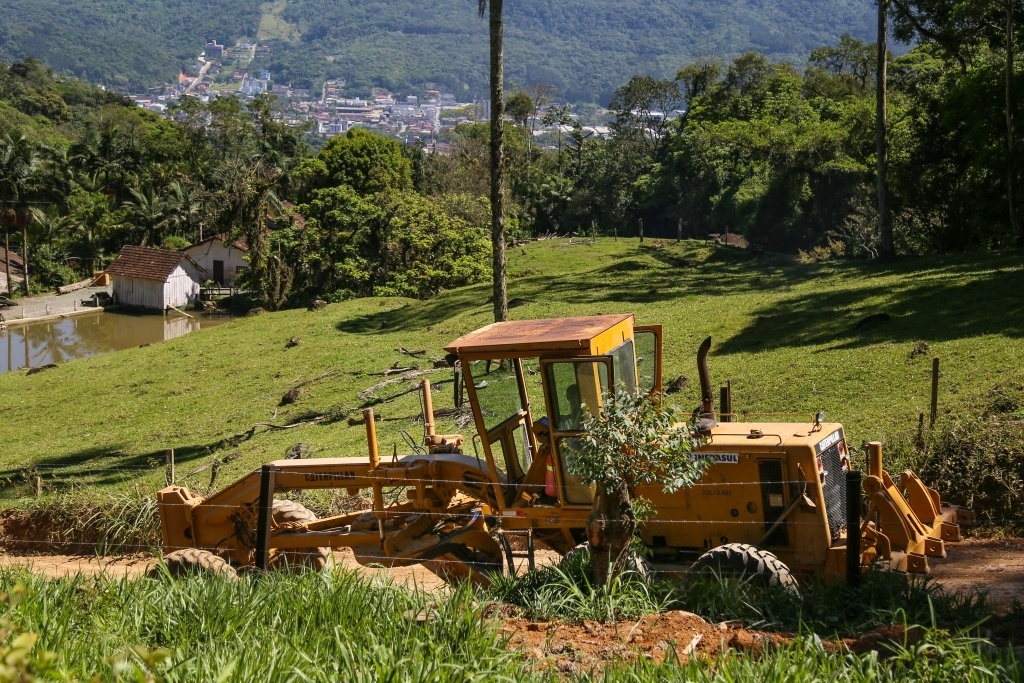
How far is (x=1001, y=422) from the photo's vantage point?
1312 cm

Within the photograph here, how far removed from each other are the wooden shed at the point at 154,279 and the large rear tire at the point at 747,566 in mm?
47285

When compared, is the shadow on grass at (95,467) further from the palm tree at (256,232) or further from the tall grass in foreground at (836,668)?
the palm tree at (256,232)

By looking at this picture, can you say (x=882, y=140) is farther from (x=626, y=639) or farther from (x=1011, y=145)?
(x=626, y=639)

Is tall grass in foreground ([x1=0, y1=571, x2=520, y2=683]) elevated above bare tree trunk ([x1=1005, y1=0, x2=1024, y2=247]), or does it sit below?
below

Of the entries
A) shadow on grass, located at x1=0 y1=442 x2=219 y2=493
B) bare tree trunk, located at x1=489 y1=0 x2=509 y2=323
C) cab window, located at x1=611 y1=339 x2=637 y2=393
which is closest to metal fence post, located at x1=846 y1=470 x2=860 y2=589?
cab window, located at x1=611 y1=339 x2=637 y2=393

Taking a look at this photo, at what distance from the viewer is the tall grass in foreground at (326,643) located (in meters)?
5.97

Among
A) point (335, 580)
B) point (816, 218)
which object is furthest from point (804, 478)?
point (816, 218)

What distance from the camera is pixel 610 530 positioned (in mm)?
8281

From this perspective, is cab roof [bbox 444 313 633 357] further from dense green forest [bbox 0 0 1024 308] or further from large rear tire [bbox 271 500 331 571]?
dense green forest [bbox 0 0 1024 308]

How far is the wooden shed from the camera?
52.5 m

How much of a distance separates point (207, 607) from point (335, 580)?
1128 mm

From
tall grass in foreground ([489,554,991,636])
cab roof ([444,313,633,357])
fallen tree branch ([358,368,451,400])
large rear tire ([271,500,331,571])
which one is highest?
cab roof ([444,313,633,357])

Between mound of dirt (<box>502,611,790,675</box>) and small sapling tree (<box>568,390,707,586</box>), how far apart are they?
69 cm

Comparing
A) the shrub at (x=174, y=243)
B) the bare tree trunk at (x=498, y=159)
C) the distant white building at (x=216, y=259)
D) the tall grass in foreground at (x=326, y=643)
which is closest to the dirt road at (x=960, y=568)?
the tall grass in foreground at (x=326, y=643)
